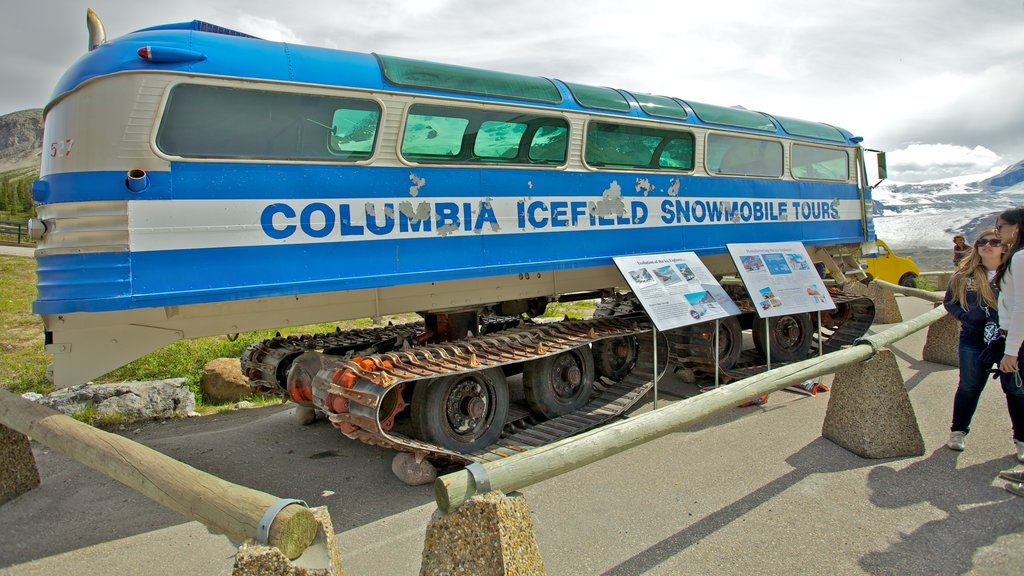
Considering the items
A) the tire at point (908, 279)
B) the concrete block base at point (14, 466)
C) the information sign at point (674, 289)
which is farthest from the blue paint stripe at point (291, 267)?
the tire at point (908, 279)

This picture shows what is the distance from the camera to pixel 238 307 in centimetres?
467

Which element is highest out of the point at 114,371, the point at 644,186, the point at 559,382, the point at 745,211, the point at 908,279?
the point at 644,186

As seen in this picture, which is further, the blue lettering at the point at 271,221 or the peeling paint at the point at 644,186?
the peeling paint at the point at 644,186

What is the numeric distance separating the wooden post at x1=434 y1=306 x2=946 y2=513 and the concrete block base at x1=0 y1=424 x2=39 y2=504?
4.02m

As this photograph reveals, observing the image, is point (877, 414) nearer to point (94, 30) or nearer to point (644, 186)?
point (644, 186)

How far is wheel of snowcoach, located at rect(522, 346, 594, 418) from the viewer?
19.5 ft

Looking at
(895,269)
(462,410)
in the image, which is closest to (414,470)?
(462,410)

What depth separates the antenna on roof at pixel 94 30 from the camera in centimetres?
444

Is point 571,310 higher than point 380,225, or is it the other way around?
point 380,225

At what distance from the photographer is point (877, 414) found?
4.89m

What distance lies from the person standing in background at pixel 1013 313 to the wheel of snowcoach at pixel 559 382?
342 cm

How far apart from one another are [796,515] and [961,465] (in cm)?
176

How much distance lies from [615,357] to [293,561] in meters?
5.19

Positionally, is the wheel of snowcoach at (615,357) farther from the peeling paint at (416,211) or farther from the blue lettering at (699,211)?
the peeling paint at (416,211)
